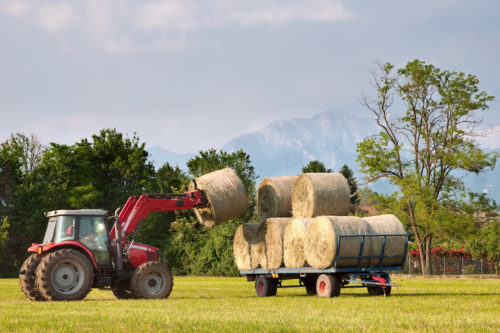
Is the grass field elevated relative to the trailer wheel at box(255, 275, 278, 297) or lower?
lower

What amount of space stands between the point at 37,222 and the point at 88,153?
674 cm

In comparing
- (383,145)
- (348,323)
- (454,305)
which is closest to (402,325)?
(348,323)

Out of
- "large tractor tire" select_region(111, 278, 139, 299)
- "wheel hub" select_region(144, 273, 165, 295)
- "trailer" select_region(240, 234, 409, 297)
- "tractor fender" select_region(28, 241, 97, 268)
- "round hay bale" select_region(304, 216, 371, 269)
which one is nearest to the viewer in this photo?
"tractor fender" select_region(28, 241, 97, 268)

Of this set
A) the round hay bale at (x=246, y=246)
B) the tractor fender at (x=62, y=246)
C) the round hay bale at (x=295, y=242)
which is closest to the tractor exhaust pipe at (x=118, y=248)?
the tractor fender at (x=62, y=246)

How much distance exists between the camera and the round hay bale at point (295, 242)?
2008cm

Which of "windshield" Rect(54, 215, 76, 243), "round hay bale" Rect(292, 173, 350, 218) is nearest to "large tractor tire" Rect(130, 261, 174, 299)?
"windshield" Rect(54, 215, 76, 243)

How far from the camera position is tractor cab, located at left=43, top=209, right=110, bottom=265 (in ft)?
62.3

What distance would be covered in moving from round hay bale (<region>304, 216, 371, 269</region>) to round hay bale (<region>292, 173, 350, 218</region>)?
62.0 inches

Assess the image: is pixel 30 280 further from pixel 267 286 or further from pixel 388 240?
→ pixel 388 240

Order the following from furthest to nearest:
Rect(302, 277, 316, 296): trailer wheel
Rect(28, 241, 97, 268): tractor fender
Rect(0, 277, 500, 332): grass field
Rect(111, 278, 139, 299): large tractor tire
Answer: Rect(302, 277, 316, 296): trailer wheel
Rect(111, 278, 139, 299): large tractor tire
Rect(28, 241, 97, 268): tractor fender
Rect(0, 277, 500, 332): grass field

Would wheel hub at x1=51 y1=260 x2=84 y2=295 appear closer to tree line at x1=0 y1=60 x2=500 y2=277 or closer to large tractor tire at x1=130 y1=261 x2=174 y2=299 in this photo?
large tractor tire at x1=130 y1=261 x2=174 y2=299

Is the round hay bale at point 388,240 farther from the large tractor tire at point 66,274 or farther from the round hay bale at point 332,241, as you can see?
the large tractor tire at point 66,274

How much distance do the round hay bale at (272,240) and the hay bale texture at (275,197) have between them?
811 mm

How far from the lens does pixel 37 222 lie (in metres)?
51.7
